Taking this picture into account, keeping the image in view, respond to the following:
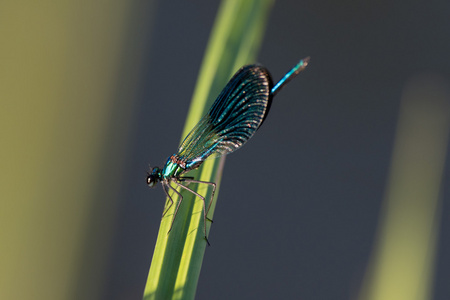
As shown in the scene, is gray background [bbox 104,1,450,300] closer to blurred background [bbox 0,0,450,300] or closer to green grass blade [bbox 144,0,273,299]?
blurred background [bbox 0,0,450,300]

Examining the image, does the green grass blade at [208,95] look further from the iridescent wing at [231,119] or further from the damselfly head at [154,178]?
the damselfly head at [154,178]

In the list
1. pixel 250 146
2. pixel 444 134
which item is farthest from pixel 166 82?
pixel 444 134

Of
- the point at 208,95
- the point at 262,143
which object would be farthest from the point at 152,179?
the point at 262,143

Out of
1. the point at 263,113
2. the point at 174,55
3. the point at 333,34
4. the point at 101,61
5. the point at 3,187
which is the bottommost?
the point at 3,187

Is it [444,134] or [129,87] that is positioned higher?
[129,87]

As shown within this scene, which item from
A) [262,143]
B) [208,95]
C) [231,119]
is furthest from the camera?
[262,143]

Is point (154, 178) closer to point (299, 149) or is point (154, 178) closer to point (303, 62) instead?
point (303, 62)

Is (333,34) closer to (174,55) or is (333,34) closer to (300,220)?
(174,55)

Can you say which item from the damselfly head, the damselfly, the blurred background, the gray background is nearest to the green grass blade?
the damselfly
